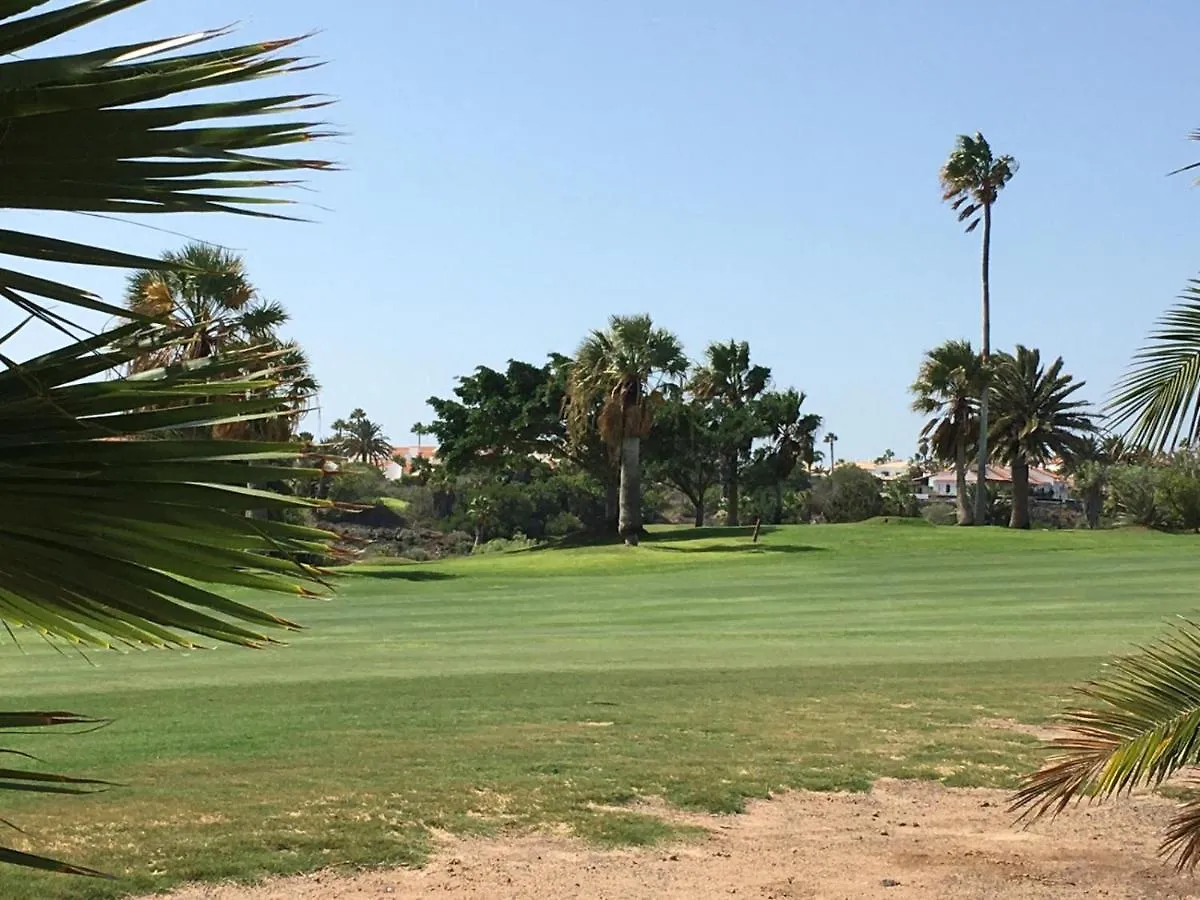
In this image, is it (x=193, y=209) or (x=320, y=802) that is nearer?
(x=193, y=209)

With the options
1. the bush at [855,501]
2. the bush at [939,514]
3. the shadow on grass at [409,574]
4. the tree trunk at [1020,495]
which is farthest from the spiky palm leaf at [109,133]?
the bush at [939,514]

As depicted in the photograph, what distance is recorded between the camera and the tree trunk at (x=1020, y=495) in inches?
2176

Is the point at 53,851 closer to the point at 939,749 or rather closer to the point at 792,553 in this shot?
the point at 939,749

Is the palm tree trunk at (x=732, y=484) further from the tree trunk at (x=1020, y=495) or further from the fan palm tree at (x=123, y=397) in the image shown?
the fan palm tree at (x=123, y=397)

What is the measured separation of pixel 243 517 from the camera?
9.34 ft

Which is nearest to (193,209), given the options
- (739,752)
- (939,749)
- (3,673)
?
(739,752)

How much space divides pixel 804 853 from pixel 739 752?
2413 mm

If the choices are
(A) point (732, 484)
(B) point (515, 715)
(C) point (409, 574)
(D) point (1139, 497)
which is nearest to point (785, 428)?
(A) point (732, 484)

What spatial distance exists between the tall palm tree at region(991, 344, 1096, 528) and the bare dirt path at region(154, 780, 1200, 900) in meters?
47.9

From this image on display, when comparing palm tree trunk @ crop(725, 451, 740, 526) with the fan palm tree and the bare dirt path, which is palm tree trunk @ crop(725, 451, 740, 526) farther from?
the fan palm tree

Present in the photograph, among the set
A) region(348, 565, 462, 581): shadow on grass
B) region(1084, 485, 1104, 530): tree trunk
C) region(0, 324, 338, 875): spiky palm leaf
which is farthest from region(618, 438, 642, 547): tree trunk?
region(0, 324, 338, 875): spiky palm leaf

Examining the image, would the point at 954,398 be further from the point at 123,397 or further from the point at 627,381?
the point at 123,397

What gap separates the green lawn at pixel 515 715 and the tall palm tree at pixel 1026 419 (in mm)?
27574

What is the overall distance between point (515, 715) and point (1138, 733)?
22.6 feet
